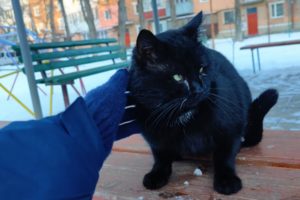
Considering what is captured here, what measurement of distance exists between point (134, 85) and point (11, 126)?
0.34 m

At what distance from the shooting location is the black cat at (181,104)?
772 millimetres

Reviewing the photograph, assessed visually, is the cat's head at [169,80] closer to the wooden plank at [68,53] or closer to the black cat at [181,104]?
the black cat at [181,104]

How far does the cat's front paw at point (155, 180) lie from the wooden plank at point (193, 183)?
0.01 meters

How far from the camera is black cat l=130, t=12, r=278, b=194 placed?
30.4 inches

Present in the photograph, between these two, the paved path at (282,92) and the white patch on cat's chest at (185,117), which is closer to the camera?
the white patch on cat's chest at (185,117)

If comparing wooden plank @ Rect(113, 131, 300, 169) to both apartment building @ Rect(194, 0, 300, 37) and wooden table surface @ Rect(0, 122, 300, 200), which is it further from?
apartment building @ Rect(194, 0, 300, 37)

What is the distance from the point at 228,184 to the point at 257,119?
348mm

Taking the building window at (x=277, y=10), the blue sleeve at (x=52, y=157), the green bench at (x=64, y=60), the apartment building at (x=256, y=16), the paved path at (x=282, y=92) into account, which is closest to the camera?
the blue sleeve at (x=52, y=157)

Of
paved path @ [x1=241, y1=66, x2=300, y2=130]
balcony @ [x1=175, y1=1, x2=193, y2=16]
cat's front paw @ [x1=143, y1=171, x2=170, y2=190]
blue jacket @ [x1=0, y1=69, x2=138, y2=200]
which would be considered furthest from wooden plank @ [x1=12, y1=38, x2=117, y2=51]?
balcony @ [x1=175, y1=1, x2=193, y2=16]

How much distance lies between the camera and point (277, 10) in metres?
16.3

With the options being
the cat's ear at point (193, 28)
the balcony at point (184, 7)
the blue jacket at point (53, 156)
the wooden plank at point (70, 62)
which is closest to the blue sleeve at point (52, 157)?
the blue jacket at point (53, 156)

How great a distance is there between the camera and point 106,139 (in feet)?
2.06

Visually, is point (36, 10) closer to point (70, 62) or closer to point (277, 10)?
A: point (277, 10)

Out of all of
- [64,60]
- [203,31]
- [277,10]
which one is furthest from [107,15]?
[203,31]
